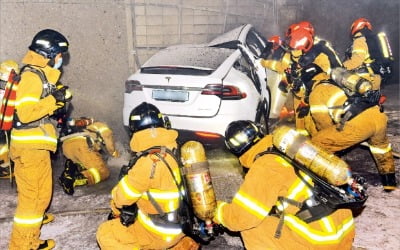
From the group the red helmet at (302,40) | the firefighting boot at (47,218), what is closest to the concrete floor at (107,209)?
the firefighting boot at (47,218)

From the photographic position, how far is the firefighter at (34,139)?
4.10 meters

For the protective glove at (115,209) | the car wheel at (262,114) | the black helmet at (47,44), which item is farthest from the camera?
the car wheel at (262,114)

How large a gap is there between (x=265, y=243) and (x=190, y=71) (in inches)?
128

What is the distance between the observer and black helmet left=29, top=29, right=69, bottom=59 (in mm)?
4285

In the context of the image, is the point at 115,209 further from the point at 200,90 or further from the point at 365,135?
the point at 365,135

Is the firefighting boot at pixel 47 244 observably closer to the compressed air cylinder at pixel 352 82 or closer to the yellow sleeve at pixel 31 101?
the yellow sleeve at pixel 31 101

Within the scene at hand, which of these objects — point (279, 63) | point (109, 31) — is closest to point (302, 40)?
point (279, 63)

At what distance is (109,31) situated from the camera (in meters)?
7.97

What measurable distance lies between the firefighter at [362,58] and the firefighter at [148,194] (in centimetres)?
430

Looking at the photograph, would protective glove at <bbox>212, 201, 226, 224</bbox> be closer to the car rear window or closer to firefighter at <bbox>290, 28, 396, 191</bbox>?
firefighter at <bbox>290, 28, 396, 191</bbox>

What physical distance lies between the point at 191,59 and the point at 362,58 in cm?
286

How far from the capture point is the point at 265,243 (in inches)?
122

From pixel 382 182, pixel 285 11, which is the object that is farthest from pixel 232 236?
pixel 285 11

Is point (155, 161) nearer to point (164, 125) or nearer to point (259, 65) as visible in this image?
point (164, 125)
